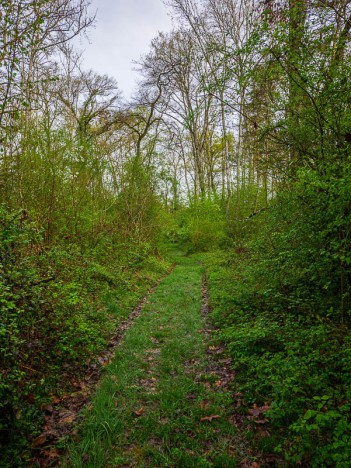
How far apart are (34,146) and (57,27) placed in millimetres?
3615

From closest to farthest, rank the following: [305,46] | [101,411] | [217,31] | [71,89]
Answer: [101,411], [305,46], [217,31], [71,89]

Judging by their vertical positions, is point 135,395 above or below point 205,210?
below

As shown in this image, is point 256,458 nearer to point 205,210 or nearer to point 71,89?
point 205,210

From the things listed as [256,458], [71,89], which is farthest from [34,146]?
[71,89]

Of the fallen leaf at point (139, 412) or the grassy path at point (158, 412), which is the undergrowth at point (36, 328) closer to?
the grassy path at point (158, 412)

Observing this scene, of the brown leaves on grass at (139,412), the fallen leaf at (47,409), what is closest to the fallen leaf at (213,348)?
the brown leaves on grass at (139,412)

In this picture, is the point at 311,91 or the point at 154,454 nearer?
the point at 154,454

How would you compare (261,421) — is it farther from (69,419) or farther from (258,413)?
(69,419)

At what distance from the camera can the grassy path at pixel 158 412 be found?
100 inches

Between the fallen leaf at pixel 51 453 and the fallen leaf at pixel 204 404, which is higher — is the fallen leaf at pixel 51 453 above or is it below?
above

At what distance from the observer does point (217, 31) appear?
15211mm

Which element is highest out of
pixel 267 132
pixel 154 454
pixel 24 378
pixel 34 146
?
pixel 34 146

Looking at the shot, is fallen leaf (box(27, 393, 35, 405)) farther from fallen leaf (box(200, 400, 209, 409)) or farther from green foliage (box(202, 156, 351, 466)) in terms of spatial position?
green foliage (box(202, 156, 351, 466))

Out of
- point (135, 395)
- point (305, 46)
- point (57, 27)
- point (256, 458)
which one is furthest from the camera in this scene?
point (57, 27)
